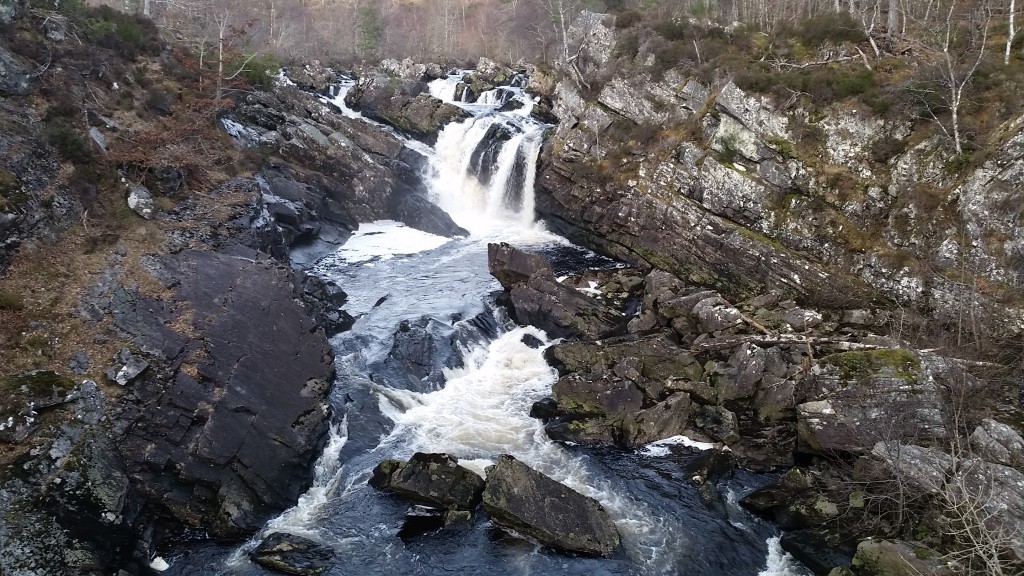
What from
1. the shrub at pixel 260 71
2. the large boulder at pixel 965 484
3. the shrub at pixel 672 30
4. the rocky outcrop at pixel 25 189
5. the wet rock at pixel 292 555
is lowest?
the wet rock at pixel 292 555

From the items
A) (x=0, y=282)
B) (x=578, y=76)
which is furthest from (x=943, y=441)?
(x=578, y=76)

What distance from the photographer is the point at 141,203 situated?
66.6ft

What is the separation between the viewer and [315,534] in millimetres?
13445

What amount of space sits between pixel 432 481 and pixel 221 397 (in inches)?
240

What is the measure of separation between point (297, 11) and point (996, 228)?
8921 cm

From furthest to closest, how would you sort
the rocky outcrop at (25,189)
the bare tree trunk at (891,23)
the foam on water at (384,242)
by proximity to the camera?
1. the foam on water at (384,242)
2. the bare tree trunk at (891,23)
3. the rocky outcrop at (25,189)

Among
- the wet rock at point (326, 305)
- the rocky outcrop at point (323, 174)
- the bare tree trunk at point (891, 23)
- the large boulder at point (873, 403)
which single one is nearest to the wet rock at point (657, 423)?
the large boulder at point (873, 403)

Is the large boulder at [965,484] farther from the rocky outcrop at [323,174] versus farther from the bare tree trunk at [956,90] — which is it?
the rocky outcrop at [323,174]

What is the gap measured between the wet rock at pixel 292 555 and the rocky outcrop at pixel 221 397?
922 mm

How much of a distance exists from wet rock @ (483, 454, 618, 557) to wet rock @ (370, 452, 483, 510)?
22.5 inches

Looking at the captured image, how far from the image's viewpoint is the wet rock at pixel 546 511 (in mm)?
13320

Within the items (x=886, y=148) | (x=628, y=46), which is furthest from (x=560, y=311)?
(x=628, y=46)

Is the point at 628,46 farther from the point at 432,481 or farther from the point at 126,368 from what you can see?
the point at 126,368

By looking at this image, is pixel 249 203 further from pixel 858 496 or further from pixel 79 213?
pixel 858 496
